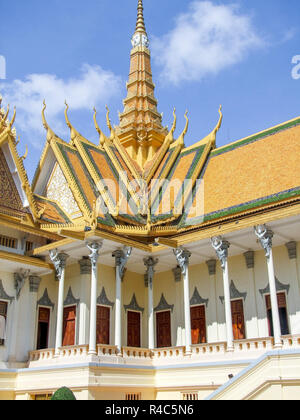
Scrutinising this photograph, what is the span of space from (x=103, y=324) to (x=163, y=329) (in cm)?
260

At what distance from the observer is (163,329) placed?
1838cm

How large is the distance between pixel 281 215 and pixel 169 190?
7063 millimetres

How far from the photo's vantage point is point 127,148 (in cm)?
2494

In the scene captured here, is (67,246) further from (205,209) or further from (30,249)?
(205,209)

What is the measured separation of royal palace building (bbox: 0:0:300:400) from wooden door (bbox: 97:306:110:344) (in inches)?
2.1

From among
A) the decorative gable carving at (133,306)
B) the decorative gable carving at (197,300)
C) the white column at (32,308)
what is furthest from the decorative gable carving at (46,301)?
the decorative gable carving at (197,300)

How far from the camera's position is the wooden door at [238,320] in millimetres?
16188

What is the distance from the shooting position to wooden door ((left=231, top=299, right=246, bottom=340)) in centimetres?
1619

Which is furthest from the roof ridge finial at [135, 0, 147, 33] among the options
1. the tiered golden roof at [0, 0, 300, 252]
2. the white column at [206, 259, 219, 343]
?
the white column at [206, 259, 219, 343]

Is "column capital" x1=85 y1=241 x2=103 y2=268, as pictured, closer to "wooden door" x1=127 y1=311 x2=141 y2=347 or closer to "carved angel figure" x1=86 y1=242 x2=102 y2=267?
"carved angel figure" x1=86 y1=242 x2=102 y2=267

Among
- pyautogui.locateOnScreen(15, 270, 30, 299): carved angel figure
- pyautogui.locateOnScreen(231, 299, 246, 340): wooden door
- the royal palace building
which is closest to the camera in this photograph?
the royal palace building

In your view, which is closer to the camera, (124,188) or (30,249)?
(30,249)

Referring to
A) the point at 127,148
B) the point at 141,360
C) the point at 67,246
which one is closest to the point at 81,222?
the point at 67,246
